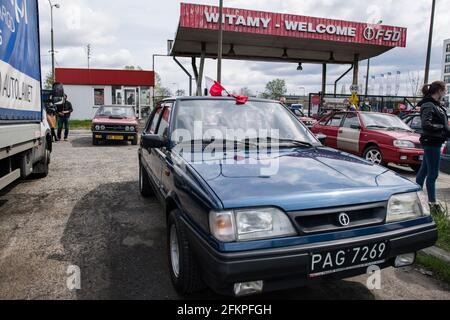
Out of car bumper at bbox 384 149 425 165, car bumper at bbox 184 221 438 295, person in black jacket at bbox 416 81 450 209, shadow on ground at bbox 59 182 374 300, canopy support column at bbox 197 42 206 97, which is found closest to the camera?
car bumper at bbox 184 221 438 295

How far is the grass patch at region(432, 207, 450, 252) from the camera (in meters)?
3.56

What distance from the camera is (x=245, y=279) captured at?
6.44 ft

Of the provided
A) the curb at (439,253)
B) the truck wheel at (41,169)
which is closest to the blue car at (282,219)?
the curb at (439,253)

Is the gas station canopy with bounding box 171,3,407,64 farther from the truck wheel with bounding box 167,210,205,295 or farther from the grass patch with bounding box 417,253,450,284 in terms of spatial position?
the truck wheel with bounding box 167,210,205,295

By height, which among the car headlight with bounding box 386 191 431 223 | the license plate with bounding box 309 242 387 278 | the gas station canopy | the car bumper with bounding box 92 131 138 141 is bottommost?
the license plate with bounding box 309 242 387 278

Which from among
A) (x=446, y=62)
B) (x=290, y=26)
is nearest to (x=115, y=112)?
(x=290, y=26)

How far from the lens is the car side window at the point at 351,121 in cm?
906

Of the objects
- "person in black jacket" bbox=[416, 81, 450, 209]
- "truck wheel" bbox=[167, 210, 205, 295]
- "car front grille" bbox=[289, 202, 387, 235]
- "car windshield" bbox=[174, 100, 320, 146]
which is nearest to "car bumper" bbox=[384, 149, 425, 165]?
"person in black jacket" bbox=[416, 81, 450, 209]

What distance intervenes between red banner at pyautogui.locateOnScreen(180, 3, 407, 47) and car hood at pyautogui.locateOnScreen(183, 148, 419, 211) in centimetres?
1410

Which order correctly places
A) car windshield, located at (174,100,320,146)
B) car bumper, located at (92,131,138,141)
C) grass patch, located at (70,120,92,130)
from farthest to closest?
grass patch, located at (70,120,92,130)
car bumper, located at (92,131,138,141)
car windshield, located at (174,100,320,146)

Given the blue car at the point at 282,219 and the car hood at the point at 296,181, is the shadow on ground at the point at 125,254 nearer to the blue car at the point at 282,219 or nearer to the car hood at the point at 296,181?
the blue car at the point at 282,219

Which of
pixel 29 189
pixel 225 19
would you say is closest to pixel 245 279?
pixel 29 189

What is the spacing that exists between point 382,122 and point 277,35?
31.3 ft

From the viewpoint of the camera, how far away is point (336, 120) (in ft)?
32.7
